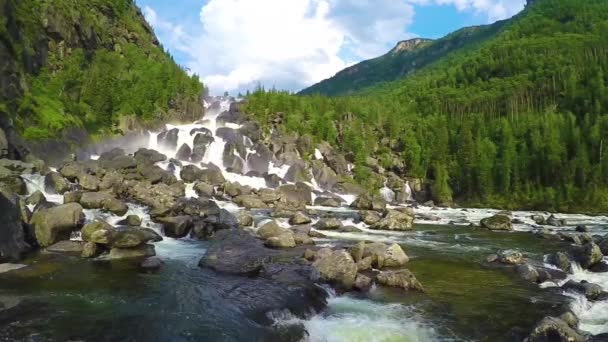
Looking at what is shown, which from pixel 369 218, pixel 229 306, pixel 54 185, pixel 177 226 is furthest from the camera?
pixel 369 218

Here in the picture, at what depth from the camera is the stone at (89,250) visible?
28.8m

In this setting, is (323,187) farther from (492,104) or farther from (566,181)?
(492,104)

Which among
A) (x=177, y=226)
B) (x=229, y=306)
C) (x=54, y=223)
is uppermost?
(x=54, y=223)

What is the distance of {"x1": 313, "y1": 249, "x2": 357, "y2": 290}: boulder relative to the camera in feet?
81.6

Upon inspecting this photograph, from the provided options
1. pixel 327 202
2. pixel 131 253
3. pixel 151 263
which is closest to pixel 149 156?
pixel 327 202

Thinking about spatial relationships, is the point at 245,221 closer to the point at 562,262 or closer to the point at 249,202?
the point at 249,202

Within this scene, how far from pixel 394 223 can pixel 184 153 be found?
169ft

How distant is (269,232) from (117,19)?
127 m

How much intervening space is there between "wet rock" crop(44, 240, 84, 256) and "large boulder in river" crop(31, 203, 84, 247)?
76 centimetres

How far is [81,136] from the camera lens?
3233 inches

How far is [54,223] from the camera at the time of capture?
31484 millimetres

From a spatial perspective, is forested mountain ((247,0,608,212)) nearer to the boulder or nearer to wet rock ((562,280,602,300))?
wet rock ((562,280,602,300))

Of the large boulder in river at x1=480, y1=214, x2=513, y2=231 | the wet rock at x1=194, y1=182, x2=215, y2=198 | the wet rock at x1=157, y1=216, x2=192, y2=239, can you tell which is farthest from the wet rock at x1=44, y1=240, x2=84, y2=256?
the large boulder in river at x1=480, y1=214, x2=513, y2=231

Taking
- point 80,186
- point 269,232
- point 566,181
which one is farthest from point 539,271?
point 566,181
